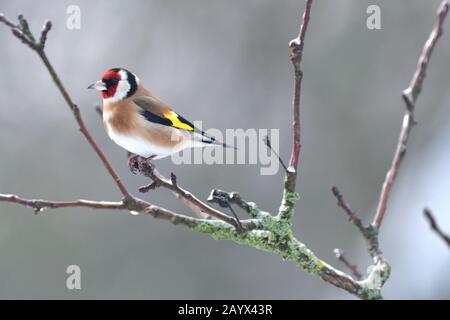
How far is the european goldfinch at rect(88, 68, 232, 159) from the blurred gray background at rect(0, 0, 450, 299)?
2.62 meters

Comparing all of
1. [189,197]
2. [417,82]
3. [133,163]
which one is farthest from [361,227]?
[133,163]

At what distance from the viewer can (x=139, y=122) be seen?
2293mm

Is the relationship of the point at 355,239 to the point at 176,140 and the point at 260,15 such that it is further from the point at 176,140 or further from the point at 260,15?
the point at 176,140

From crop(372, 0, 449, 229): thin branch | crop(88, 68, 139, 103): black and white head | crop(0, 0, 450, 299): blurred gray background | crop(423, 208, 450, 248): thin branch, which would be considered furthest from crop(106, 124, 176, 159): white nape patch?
crop(0, 0, 450, 299): blurred gray background

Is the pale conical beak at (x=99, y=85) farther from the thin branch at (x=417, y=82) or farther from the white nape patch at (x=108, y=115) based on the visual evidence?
the thin branch at (x=417, y=82)

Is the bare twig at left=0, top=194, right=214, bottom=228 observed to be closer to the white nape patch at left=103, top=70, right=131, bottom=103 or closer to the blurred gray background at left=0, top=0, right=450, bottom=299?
the white nape patch at left=103, top=70, right=131, bottom=103

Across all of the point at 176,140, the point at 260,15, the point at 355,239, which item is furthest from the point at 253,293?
the point at 176,140

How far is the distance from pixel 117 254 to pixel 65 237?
53 cm

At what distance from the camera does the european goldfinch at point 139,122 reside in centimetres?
220

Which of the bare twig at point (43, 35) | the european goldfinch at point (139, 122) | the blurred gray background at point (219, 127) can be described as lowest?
the bare twig at point (43, 35)

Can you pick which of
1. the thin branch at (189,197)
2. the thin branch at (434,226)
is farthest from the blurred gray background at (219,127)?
the thin branch at (434,226)

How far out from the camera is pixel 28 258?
577cm

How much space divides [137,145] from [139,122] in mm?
116

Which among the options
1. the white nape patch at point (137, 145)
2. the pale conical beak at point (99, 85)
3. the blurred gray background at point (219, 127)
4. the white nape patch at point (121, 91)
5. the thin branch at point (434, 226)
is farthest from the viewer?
the blurred gray background at point (219, 127)
